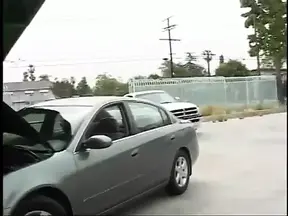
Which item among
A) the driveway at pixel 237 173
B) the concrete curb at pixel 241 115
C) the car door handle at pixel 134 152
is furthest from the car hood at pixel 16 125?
the concrete curb at pixel 241 115

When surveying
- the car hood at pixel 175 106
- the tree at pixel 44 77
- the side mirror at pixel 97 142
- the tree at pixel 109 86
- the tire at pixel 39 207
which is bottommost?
the tire at pixel 39 207

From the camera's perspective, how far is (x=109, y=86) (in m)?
1.88

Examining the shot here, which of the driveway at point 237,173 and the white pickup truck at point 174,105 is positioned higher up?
the white pickup truck at point 174,105

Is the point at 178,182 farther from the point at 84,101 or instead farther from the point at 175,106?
the point at 84,101

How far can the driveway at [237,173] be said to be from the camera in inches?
50.1

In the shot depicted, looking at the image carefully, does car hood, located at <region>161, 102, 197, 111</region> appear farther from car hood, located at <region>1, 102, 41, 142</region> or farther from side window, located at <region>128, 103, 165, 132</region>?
car hood, located at <region>1, 102, 41, 142</region>

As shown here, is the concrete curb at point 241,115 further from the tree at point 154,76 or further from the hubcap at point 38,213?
the hubcap at point 38,213

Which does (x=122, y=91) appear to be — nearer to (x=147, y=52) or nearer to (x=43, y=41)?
(x=147, y=52)

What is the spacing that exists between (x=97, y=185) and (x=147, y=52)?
1.79 ft

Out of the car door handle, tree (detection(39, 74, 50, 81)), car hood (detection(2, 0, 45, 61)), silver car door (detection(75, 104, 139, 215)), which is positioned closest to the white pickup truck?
silver car door (detection(75, 104, 139, 215))

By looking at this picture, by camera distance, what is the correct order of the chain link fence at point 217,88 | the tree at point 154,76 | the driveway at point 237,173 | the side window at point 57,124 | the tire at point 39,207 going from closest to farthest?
the driveway at point 237,173 < the chain link fence at point 217,88 < the tire at point 39,207 < the tree at point 154,76 < the side window at point 57,124

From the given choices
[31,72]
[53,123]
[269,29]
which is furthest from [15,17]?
[269,29]

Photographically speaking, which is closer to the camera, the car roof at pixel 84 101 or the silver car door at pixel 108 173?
the silver car door at pixel 108 173

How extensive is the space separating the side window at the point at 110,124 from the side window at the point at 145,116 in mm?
65
